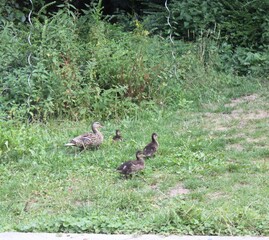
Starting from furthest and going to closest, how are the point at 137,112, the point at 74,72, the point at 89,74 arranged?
the point at 89,74, the point at 74,72, the point at 137,112

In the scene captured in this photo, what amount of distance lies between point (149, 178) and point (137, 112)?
3017 mm

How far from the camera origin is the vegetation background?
626 centimetres

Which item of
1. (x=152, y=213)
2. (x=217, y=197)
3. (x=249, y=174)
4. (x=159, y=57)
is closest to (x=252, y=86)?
(x=159, y=57)

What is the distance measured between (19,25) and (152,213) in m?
7.76

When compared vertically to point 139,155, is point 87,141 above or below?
below

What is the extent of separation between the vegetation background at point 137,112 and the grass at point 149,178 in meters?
0.02

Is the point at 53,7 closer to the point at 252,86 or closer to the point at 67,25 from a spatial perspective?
the point at 67,25

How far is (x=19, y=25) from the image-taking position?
12805mm

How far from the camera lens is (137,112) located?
10398 millimetres

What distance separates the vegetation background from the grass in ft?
0.05

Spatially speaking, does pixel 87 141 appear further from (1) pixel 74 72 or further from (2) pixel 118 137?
(1) pixel 74 72

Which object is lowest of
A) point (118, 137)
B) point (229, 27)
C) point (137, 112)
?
point (137, 112)

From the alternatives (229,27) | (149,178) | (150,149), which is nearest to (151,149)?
(150,149)

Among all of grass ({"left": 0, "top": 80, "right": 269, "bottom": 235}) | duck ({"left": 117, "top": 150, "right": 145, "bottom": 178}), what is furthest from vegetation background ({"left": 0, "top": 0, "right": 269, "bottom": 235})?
duck ({"left": 117, "top": 150, "right": 145, "bottom": 178})
